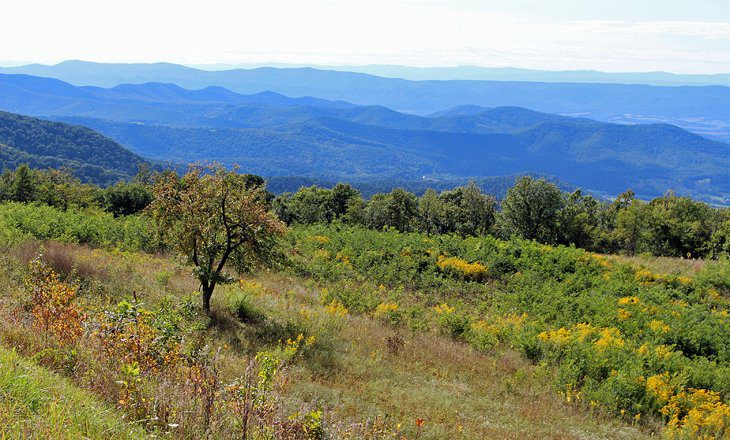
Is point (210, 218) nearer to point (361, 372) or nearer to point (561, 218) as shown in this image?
point (361, 372)

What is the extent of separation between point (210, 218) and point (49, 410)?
23.3ft

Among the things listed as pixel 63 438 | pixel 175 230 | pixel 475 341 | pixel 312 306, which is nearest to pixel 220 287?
pixel 312 306

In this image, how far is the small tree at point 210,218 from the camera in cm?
1063

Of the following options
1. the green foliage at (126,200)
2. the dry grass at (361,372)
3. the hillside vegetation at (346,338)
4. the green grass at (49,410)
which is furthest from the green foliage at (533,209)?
the green grass at (49,410)

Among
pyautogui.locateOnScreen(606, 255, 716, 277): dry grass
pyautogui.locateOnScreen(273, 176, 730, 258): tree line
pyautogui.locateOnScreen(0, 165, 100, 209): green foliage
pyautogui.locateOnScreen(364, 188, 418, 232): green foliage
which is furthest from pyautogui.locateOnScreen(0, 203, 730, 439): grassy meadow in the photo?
pyautogui.locateOnScreen(364, 188, 418, 232): green foliage

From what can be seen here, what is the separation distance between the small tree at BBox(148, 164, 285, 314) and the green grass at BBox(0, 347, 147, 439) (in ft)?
19.8

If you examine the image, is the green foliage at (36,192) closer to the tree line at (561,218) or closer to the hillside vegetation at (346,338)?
the tree line at (561,218)

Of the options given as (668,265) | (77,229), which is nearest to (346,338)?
(77,229)

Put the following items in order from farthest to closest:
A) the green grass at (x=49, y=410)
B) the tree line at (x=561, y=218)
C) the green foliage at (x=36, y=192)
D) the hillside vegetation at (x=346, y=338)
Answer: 1. the green foliage at (x=36, y=192)
2. the tree line at (x=561, y=218)
3. the hillside vegetation at (x=346, y=338)
4. the green grass at (x=49, y=410)

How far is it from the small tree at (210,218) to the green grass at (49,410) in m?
6.03

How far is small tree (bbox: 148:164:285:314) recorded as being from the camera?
34.9 feet

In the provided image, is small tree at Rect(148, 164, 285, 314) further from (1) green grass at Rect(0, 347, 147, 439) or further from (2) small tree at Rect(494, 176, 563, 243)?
(2) small tree at Rect(494, 176, 563, 243)

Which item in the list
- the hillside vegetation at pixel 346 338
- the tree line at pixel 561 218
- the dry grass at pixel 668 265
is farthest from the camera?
the tree line at pixel 561 218

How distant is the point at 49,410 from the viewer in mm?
3973
